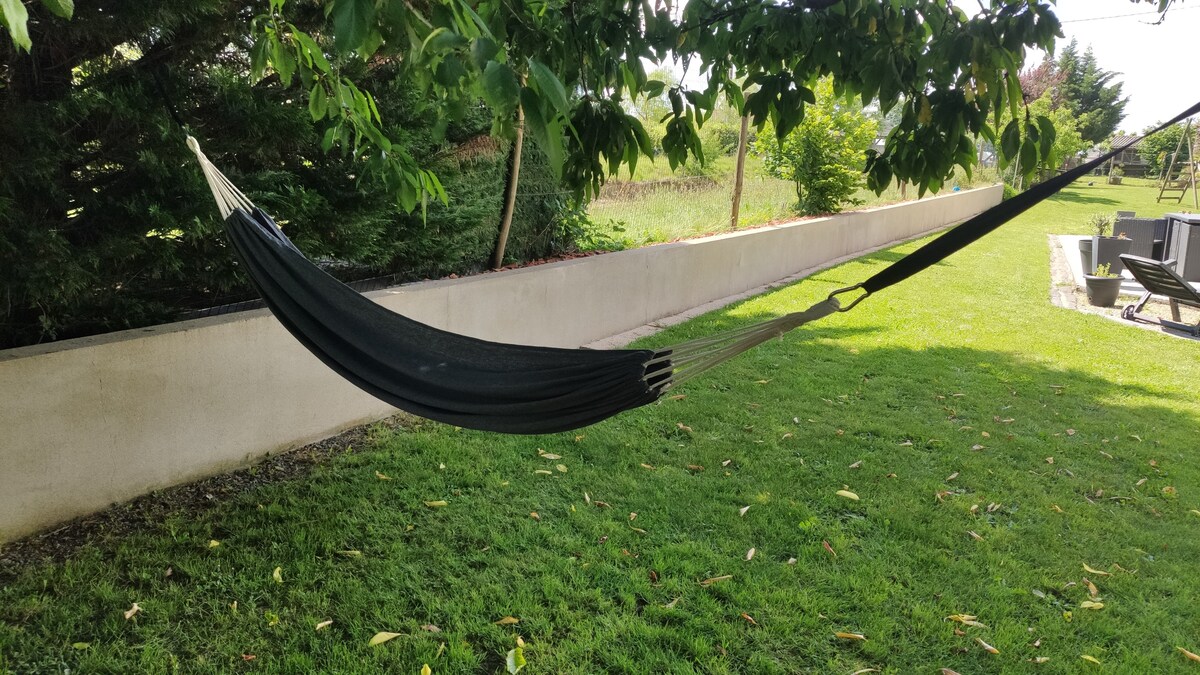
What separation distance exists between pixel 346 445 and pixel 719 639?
1728mm

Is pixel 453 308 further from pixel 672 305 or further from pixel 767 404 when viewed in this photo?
pixel 672 305

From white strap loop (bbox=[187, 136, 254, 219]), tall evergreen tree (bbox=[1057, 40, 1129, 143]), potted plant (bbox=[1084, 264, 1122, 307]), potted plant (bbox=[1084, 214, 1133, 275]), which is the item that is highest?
tall evergreen tree (bbox=[1057, 40, 1129, 143])

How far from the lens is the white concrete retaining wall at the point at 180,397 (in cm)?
207

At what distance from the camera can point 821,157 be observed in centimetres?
900

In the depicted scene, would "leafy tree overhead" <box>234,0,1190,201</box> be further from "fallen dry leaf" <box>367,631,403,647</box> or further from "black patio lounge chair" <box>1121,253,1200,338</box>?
"black patio lounge chair" <box>1121,253,1200,338</box>

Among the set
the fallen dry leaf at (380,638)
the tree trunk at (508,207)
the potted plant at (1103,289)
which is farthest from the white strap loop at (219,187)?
the potted plant at (1103,289)

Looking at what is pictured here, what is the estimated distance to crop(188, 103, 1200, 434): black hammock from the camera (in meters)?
1.64

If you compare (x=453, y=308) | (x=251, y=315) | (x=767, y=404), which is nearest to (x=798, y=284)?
(x=767, y=404)

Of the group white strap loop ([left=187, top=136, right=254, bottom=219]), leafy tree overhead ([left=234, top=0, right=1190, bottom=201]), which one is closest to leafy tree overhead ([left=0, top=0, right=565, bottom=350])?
Result: white strap loop ([left=187, top=136, right=254, bottom=219])

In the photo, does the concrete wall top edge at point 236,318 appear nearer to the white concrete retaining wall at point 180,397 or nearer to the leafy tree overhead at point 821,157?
the white concrete retaining wall at point 180,397

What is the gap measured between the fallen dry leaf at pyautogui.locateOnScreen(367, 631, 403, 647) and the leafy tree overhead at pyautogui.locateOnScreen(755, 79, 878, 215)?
8085 millimetres

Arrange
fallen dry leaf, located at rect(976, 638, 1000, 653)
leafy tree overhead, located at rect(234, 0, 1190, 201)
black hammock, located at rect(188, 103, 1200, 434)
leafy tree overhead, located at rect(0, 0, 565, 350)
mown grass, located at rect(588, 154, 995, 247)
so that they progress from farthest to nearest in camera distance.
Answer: mown grass, located at rect(588, 154, 995, 247) → leafy tree overhead, located at rect(0, 0, 565, 350) → fallen dry leaf, located at rect(976, 638, 1000, 653) → black hammock, located at rect(188, 103, 1200, 434) → leafy tree overhead, located at rect(234, 0, 1190, 201)

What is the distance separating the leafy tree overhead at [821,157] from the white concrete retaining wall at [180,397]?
580 centimetres

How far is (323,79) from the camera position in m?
1.93
